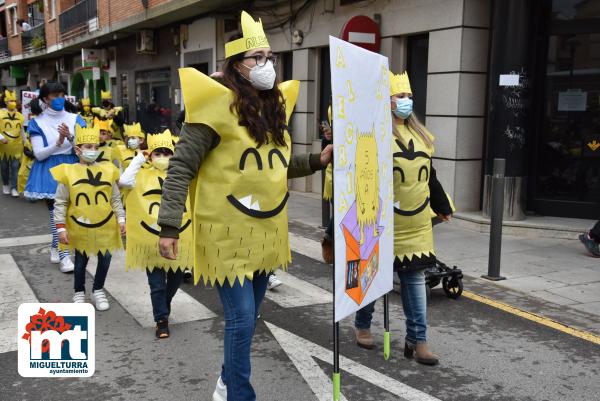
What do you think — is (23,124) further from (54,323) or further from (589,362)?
(589,362)

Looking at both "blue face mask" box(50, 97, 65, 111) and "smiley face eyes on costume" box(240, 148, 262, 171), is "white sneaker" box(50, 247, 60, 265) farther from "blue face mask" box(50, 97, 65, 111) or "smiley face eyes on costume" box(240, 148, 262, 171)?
"smiley face eyes on costume" box(240, 148, 262, 171)

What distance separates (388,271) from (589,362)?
1.64 m

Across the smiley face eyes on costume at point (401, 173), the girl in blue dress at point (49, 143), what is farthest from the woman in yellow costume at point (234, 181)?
the girl in blue dress at point (49, 143)

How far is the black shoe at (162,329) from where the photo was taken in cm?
454

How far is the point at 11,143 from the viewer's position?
1222cm

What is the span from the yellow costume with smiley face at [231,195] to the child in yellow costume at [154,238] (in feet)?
5.02

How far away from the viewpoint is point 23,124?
12.0 metres

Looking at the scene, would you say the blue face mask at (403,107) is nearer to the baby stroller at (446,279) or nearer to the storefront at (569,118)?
the baby stroller at (446,279)

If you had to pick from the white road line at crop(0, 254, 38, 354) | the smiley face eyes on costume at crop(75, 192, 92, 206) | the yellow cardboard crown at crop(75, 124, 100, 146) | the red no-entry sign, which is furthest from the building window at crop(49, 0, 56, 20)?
the smiley face eyes on costume at crop(75, 192, 92, 206)

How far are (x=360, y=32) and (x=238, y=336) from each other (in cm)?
679

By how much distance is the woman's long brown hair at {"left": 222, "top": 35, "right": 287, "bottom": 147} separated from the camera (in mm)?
2941

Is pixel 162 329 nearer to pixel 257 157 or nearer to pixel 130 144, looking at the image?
pixel 257 157

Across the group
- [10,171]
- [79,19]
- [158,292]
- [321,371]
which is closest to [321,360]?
[321,371]

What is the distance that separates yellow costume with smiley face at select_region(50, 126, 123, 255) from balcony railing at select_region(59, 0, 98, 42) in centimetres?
1897
